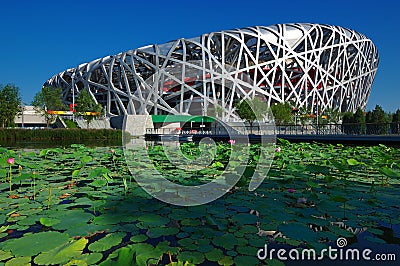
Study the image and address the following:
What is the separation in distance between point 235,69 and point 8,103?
31.1 meters

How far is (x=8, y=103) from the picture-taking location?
32125 millimetres

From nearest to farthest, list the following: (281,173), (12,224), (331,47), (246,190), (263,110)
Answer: (12,224), (246,190), (281,173), (263,110), (331,47)

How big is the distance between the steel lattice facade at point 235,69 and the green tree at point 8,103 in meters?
12.9

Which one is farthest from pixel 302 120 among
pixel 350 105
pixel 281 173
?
pixel 281 173

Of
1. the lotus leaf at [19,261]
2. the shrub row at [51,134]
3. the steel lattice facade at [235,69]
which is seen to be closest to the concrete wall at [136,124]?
the shrub row at [51,134]

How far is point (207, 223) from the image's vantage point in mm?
2709

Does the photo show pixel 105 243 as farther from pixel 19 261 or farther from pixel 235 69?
pixel 235 69

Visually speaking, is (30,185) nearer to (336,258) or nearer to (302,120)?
(336,258)

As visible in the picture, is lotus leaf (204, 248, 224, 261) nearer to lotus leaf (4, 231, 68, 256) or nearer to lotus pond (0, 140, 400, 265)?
lotus pond (0, 140, 400, 265)

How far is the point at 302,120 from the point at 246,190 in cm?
3665

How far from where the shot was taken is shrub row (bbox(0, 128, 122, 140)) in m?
24.2

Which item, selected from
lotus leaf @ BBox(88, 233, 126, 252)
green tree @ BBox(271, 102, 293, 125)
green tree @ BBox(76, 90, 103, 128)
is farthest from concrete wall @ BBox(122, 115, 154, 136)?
lotus leaf @ BBox(88, 233, 126, 252)

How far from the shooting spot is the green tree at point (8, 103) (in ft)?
104

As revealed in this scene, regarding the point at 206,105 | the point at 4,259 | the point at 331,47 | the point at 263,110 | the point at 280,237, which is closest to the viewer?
the point at 4,259
